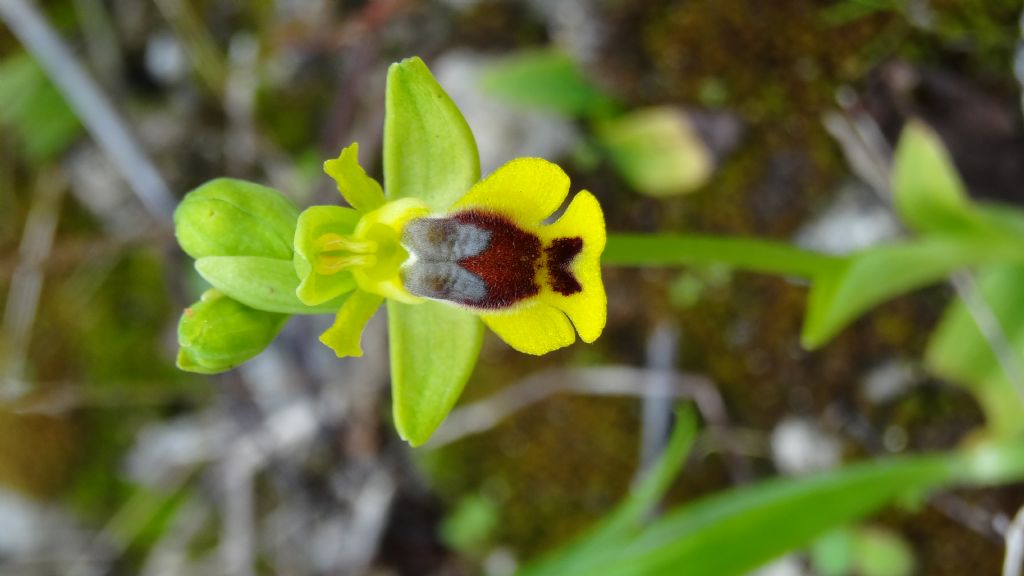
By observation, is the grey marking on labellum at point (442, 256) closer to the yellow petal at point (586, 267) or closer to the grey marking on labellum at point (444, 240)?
the grey marking on labellum at point (444, 240)

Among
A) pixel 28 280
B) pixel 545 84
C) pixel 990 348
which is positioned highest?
pixel 545 84

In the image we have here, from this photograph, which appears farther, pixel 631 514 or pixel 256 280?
pixel 631 514

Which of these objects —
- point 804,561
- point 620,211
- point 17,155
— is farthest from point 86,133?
point 804,561

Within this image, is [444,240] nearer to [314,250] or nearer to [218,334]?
[314,250]

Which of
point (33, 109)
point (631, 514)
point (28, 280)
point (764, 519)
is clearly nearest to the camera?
point (764, 519)

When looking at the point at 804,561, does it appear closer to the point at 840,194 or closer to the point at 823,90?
the point at 840,194

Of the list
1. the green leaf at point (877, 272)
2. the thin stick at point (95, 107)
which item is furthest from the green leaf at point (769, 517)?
the thin stick at point (95, 107)

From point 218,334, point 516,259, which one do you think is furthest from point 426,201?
point 218,334
